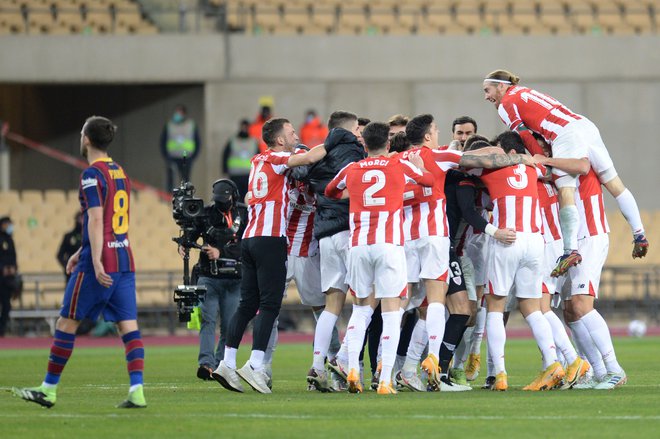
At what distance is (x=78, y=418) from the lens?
9109 millimetres

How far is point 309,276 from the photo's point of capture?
1216cm

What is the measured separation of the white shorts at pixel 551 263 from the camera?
38.4 ft

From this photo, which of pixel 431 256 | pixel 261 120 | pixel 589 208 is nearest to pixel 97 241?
pixel 431 256

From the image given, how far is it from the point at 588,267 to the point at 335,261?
2.12m

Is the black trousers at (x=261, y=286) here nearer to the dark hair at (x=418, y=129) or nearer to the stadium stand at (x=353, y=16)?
the dark hair at (x=418, y=129)

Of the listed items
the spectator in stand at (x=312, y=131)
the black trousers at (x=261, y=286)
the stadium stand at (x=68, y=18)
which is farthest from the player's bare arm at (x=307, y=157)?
the stadium stand at (x=68, y=18)

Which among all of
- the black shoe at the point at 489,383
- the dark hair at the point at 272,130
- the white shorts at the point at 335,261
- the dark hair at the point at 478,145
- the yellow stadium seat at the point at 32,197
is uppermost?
the yellow stadium seat at the point at 32,197

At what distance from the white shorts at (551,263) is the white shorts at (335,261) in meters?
1.71

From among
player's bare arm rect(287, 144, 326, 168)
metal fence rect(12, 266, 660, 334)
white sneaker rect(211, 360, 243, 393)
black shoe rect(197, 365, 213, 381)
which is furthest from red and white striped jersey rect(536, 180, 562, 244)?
metal fence rect(12, 266, 660, 334)

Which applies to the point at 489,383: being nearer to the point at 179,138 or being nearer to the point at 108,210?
the point at 108,210

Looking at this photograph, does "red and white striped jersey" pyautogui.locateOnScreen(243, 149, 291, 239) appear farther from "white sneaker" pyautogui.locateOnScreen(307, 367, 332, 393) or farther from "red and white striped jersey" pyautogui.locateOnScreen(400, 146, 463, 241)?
"white sneaker" pyautogui.locateOnScreen(307, 367, 332, 393)

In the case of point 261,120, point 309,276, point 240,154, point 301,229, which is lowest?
point 309,276

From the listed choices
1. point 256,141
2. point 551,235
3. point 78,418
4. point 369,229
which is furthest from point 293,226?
point 256,141

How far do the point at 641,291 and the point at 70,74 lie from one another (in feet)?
38.6
